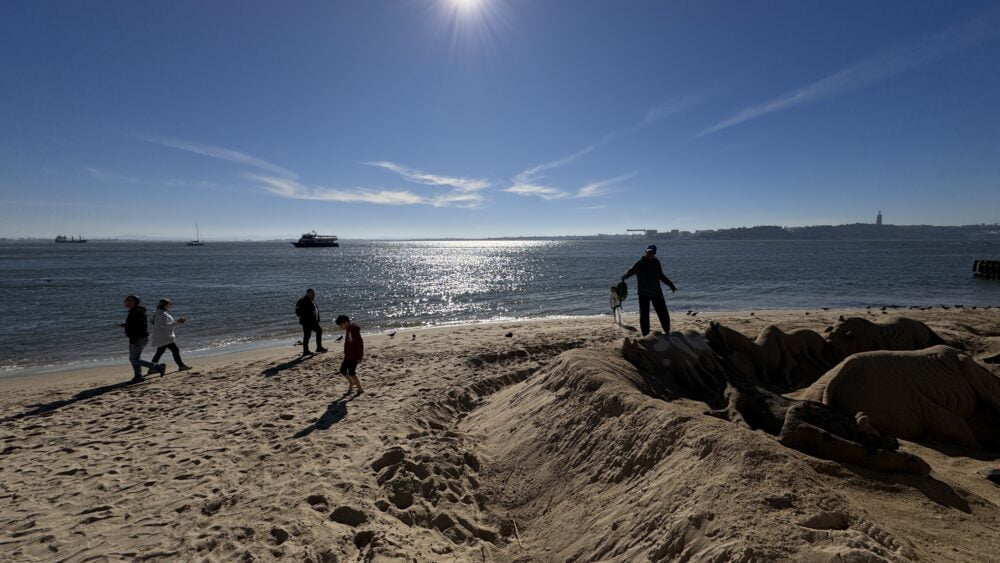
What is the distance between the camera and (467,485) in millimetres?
5238

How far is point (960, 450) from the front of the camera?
5.76 metres

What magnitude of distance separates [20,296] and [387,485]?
41024 millimetres

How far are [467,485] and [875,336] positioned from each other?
8631 millimetres

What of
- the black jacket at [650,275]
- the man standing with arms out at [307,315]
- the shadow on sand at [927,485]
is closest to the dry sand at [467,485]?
the shadow on sand at [927,485]

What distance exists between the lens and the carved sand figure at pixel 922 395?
5945mm

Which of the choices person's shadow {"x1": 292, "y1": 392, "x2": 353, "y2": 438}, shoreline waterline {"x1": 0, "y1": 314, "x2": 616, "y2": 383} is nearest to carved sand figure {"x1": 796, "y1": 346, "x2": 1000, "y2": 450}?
person's shadow {"x1": 292, "y1": 392, "x2": 353, "y2": 438}

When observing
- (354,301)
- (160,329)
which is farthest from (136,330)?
(354,301)

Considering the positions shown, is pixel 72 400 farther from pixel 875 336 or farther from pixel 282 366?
pixel 875 336

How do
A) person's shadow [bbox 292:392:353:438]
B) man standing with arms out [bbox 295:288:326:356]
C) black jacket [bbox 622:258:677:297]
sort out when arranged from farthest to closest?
1. man standing with arms out [bbox 295:288:326:356]
2. black jacket [bbox 622:258:677:297]
3. person's shadow [bbox 292:392:353:438]

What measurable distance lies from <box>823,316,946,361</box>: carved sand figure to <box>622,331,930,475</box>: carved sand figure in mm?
3165

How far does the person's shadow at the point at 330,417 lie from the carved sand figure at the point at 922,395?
24.2ft

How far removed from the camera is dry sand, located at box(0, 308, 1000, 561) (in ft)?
10.5

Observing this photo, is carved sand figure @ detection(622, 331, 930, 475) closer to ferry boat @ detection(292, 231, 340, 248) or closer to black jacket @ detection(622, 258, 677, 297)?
black jacket @ detection(622, 258, 677, 297)

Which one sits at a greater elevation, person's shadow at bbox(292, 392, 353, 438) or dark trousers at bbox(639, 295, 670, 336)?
dark trousers at bbox(639, 295, 670, 336)
